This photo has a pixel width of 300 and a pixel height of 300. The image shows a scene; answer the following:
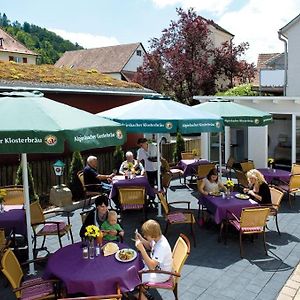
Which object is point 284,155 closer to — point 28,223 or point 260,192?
point 260,192

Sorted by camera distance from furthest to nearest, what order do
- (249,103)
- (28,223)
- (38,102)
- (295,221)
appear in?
(249,103) → (295,221) → (28,223) → (38,102)

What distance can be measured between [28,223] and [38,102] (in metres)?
2.10

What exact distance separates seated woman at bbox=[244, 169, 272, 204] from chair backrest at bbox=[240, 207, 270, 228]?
1.12m

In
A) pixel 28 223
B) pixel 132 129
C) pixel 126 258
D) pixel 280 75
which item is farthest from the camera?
pixel 280 75

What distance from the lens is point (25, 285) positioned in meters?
4.61

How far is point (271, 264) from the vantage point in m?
6.55

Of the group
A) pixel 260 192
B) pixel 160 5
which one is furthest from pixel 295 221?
pixel 160 5

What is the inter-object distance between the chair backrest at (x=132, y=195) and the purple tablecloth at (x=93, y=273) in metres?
3.37

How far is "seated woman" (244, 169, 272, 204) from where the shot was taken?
26.2 ft

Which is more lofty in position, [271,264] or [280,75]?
[280,75]

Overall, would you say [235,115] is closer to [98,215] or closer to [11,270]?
[98,215]

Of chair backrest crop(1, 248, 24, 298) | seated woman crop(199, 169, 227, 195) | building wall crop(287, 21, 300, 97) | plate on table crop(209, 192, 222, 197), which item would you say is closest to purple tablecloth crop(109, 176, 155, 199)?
seated woman crop(199, 169, 227, 195)

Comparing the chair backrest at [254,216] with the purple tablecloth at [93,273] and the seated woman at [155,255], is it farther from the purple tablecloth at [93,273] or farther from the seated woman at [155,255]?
the purple tablecloth at [93,273]

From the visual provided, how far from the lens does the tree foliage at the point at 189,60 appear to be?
26.8 meters
